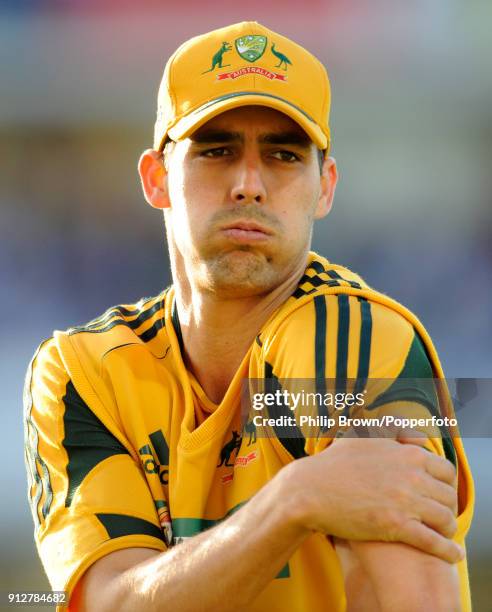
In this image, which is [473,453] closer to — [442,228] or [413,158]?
[442,228]

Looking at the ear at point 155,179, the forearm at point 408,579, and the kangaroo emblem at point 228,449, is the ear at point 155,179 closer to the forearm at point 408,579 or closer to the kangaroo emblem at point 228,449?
the kangaroo emblem at point 228,449

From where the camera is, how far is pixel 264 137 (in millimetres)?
2188

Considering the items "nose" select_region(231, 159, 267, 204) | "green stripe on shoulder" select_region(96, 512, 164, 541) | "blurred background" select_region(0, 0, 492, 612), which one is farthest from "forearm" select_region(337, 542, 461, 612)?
"blurred background" select_region(0, 0, 492, 612)

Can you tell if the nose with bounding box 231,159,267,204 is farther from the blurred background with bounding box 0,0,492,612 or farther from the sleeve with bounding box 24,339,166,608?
the blurred background with bounding box 0,0,492,612

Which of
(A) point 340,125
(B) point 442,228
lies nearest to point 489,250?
(B) point 442,228

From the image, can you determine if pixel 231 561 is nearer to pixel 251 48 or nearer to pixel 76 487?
pixel 76 487

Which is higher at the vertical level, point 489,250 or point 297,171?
point 489,250

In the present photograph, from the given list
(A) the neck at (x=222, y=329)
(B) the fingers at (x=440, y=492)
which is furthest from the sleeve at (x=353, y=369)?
(A) the neck at (x=222, y=329)

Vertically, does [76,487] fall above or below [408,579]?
above

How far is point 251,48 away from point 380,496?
1.12 meters

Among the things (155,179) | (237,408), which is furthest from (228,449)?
(155,179)

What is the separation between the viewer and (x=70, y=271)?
6.05 m

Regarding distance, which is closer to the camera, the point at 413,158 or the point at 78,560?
the point at 78,560

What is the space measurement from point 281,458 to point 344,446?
318 mm
